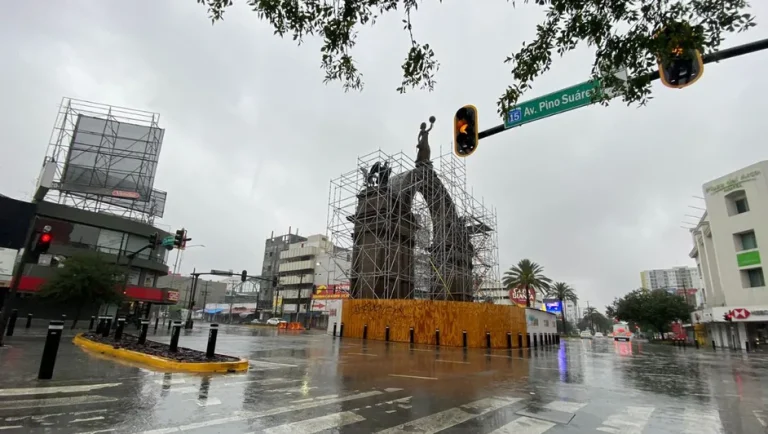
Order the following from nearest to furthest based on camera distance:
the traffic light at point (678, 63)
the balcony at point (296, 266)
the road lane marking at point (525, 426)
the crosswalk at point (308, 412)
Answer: the crosswalk at point (308, 412)
the traffic light at point (678, 63)
the road lane marking at point (525, 426)
the balcony at point (296, 266)

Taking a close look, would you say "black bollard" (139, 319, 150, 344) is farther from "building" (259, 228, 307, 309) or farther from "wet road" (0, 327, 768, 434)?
"building" (259, 228, 307, 309)

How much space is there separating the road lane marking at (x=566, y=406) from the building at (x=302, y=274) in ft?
225

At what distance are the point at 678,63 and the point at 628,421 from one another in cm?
549

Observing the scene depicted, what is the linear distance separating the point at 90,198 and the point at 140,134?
337 inches

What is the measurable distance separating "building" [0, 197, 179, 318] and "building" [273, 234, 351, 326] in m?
36.3

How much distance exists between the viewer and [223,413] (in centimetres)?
553

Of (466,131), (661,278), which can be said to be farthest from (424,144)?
(661,278)

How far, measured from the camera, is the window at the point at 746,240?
109 feet

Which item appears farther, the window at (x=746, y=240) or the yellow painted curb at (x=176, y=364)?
the window at (x=746, y=240)

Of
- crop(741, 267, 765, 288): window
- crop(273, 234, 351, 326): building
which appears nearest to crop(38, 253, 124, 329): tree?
crop(273, 234, 351, 326): building

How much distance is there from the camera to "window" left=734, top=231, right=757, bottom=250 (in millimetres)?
33250

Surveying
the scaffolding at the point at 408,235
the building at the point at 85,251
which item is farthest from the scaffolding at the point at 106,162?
the scaffolding at the point at 408,235

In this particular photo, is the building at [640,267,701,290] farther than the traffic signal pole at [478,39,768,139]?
Yes

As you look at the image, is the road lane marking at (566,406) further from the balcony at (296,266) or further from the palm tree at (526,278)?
the balcony at (296,266)
